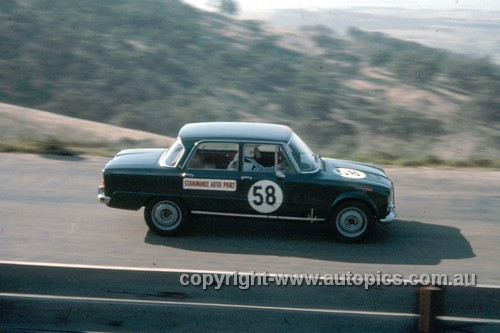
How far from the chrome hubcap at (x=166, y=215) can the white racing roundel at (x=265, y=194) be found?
0.96 metres

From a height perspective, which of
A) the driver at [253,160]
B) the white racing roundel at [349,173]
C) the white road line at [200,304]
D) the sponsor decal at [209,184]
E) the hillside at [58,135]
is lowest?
the hillside at [58,135]

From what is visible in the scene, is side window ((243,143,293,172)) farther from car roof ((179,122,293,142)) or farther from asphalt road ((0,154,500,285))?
asphalt road ((0,154,500,285))

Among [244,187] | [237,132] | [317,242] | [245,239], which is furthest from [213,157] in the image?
[317,242]

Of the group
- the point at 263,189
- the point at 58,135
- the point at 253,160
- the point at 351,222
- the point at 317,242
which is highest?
the point at 253,160

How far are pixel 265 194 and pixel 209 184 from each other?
2.30ft

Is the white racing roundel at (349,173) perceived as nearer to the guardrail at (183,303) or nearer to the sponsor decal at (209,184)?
the sponsor decal at (209,184)

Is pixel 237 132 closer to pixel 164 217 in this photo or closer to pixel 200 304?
pixel 164 217

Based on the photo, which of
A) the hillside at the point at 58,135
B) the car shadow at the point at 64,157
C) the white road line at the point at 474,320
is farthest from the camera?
the hillside at the point at 58,135

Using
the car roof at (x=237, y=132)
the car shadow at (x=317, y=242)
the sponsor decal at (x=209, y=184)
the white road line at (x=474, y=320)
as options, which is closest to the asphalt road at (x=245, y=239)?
the car shadow at (x=317, y=242)

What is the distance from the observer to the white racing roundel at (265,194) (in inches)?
358

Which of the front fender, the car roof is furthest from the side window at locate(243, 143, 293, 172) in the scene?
the front fender

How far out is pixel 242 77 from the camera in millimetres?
30109

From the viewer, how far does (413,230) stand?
999cm

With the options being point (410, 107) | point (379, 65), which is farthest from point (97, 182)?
point (379, 65)
